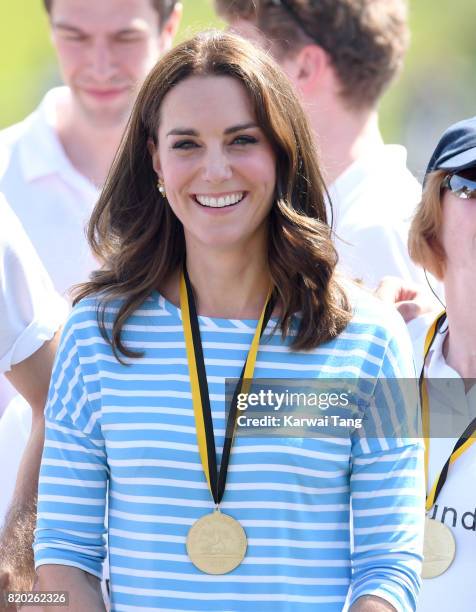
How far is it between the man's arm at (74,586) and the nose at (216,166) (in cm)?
83

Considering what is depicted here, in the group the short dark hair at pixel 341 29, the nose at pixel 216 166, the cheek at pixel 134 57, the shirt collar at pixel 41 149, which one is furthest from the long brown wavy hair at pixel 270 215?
the cheek at pixel 134 57

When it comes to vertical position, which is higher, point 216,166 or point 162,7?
point 162,7

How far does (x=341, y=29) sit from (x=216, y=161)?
82.4 inches

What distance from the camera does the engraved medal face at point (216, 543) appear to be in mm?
2383

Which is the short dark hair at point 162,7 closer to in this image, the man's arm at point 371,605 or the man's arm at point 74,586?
the man's arm at point 74,586

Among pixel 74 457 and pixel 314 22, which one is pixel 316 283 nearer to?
pixel 74 457

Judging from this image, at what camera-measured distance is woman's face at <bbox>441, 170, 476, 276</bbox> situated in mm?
3102

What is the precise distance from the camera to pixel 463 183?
309cm

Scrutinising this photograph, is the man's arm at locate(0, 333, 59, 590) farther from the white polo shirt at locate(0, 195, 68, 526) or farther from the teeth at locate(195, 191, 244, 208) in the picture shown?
the teeth at locate(195, 191, 244, 208)

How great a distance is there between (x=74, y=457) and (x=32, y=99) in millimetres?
10408

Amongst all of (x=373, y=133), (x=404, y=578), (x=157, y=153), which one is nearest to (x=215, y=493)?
(x=404, y=578)

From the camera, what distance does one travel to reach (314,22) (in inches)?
175

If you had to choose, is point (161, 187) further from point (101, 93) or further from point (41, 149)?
point (101, 93)

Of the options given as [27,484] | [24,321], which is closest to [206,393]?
[27,484]
